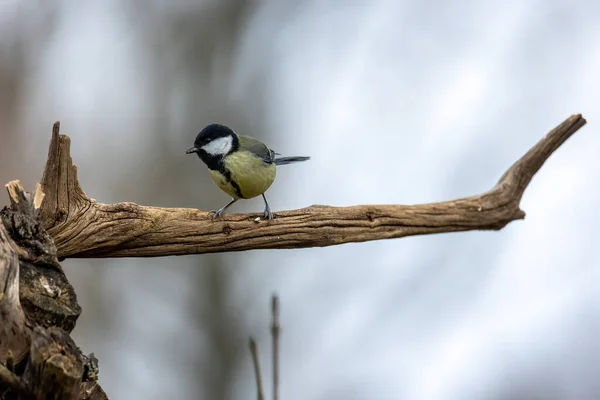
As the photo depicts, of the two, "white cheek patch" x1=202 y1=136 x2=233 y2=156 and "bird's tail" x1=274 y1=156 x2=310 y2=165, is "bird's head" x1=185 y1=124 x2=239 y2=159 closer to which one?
"white cheek patch" x1=202 y1=136 x2=233 y2=156

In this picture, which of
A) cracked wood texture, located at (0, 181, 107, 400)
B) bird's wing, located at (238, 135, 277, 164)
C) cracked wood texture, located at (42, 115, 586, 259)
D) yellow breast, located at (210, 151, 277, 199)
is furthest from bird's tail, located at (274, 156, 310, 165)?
cracked wood texture, located at (0, 181, 107, 400)

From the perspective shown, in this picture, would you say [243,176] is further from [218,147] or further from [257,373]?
[257,373]

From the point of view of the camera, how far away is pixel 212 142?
3115mm

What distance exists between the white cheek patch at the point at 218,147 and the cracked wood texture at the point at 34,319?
1167mm

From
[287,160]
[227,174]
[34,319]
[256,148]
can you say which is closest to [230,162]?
[227,174]

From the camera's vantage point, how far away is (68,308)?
1732mm

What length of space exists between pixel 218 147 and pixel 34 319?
1.54 m

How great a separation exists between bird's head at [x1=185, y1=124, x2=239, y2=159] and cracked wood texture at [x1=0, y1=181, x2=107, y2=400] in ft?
3.81

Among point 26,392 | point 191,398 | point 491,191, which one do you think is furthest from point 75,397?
point 191,398

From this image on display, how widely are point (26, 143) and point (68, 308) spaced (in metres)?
3.82

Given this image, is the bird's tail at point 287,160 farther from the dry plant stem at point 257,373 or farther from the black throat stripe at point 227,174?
the dry plant stem at point 257,373

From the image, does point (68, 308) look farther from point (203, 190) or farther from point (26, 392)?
point (203, 190)

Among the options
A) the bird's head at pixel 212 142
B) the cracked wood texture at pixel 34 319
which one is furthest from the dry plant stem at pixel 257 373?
the bird's head at pixel 212 142

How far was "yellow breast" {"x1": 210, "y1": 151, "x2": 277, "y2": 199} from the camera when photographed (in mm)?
3111
